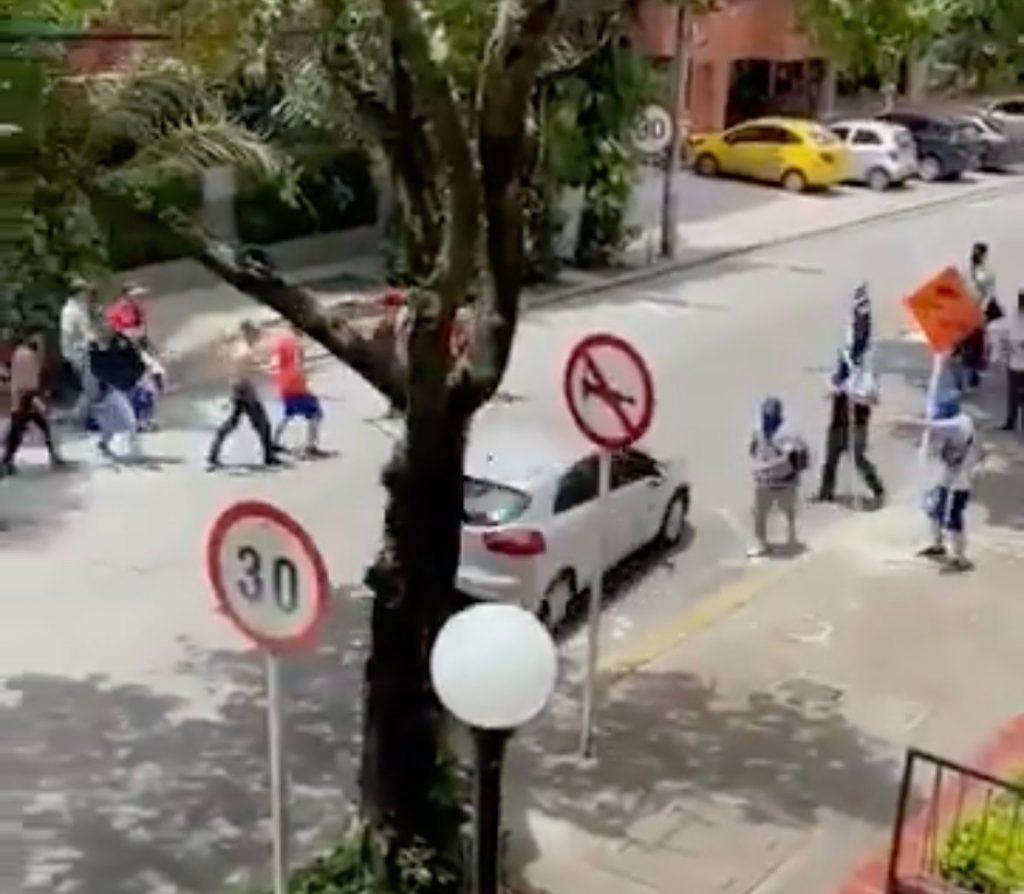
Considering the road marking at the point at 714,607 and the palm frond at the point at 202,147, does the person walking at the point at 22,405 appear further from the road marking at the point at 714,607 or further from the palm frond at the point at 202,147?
the road marking at the point at 714,607

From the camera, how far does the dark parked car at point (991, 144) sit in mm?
40875

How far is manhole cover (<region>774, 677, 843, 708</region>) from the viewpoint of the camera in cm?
1244

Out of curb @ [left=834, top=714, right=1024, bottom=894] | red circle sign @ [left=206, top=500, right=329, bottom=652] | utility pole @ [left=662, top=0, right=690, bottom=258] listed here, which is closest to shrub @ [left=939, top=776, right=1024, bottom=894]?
curb @ [left=834, top=714, right=1024, bottom=894]

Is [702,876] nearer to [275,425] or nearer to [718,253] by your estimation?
[275,425]

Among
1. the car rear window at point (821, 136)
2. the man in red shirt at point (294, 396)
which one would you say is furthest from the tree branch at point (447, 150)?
the car rear window at point (821, 136)

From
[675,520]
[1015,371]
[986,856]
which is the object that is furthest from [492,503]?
[1015,371]

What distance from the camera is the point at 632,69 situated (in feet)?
86.6

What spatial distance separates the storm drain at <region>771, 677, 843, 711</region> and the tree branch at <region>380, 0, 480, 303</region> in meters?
4.80

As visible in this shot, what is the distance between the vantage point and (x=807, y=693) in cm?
1258

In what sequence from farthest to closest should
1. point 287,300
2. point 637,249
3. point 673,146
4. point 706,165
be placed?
point 706,165
point 637,249
point 673,146
point 287,300

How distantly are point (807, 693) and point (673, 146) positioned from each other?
17331 millimetres

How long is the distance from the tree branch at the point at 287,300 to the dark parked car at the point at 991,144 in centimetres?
3337

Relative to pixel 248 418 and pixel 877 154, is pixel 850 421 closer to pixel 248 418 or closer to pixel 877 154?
pixel 248 418

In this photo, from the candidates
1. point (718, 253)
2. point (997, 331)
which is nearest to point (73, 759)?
point (997, 331)
